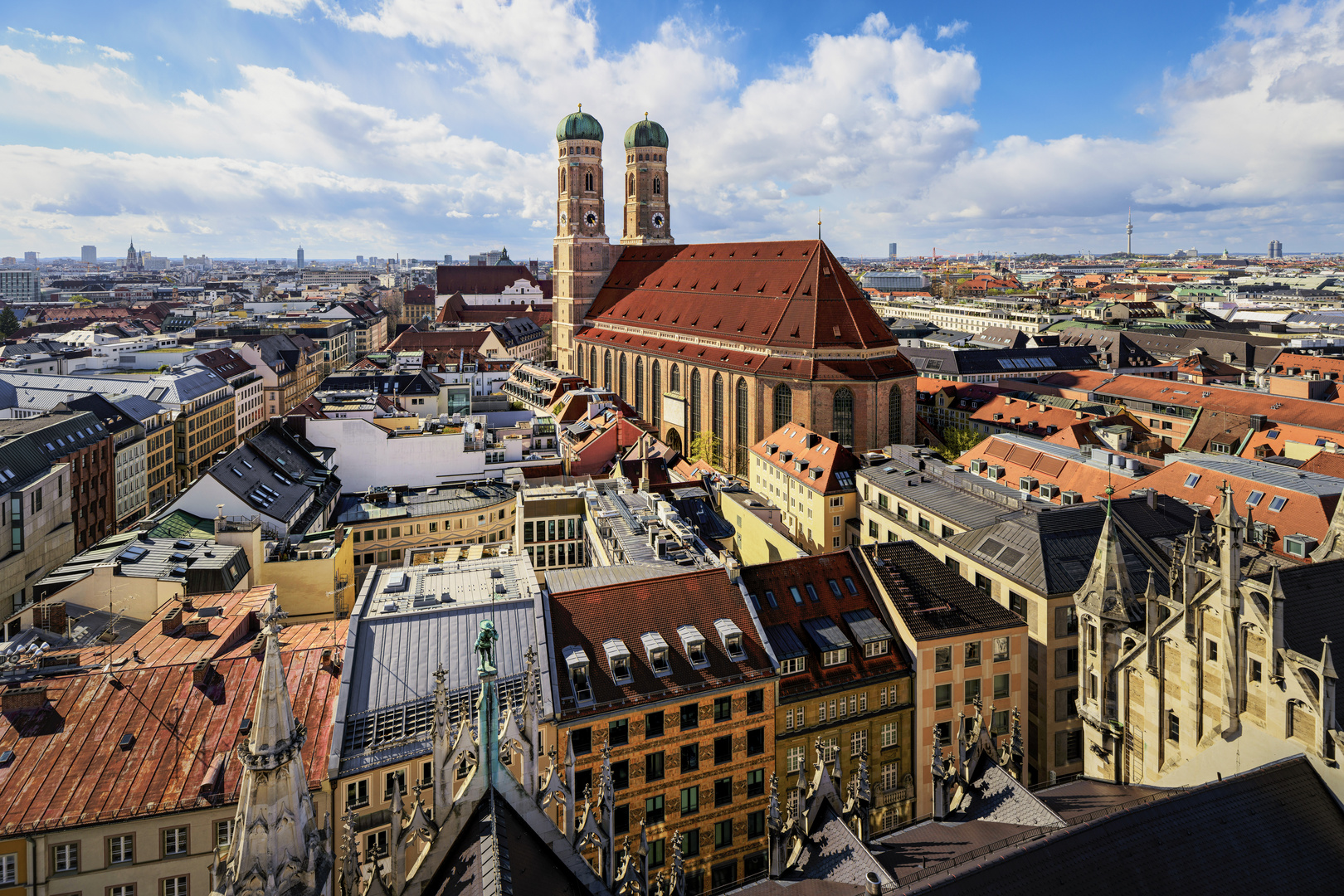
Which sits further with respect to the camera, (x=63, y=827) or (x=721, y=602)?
(x=721, y=602)

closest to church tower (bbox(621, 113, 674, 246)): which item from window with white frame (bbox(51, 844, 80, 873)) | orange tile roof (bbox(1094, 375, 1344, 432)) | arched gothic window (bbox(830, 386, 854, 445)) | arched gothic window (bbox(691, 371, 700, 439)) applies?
arched gothic window (bbox(691, 371, 700, 439))

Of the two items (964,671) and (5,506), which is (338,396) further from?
(964,671)

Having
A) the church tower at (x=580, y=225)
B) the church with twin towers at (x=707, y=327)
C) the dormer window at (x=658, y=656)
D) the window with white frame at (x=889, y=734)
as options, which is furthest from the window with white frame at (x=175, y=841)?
the church tower at (x=580, y=225)

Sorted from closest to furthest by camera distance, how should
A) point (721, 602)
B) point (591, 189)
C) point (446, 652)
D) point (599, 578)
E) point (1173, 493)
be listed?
point (446, 652)
point (721, 602)
point (599, 578)
point (1173, 493)
point (591, 189)

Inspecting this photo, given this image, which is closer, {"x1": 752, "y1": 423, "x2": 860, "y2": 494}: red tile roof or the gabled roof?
the gabled roof

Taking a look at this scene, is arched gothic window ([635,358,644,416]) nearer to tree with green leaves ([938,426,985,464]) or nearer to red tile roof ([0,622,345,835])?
tree with green leaves ([938,426,985,464])

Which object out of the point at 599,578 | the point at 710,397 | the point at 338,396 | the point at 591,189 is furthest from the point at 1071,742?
the point at 591,189

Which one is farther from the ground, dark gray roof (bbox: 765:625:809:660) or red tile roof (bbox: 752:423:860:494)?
red tile roof (bbox: 752:423:860:494)
